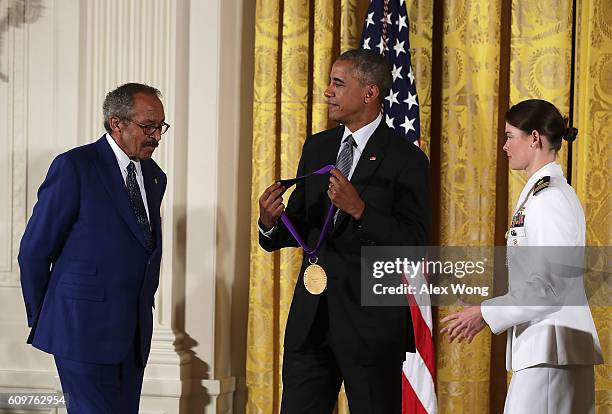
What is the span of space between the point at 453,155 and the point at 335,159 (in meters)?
1.73

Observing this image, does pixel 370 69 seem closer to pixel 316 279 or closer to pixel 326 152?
pixel 326 152

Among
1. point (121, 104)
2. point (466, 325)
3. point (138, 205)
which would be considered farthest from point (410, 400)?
point (121, 104)

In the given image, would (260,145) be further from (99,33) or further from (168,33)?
(99,33)

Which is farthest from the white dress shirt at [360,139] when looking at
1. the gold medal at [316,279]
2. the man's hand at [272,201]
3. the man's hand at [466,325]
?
the man's hand at [466,325]

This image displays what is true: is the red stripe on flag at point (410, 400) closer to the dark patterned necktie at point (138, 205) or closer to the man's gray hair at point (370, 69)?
the dark patterned necktie at point (138, 205)

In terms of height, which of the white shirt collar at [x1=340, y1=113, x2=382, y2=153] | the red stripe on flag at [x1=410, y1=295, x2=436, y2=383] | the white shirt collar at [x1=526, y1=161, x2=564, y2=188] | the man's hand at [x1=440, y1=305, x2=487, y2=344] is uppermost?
the white shirt collar at [x1=340, y1=113, x2=382, y2=153]

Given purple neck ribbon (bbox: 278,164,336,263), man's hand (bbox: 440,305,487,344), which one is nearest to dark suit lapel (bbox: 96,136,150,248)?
purple neck ribbon (bbox: 278,164,336,263)

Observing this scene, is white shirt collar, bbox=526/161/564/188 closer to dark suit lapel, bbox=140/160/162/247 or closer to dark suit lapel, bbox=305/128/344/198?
dark suit lapel, bbox=305/128/344/198

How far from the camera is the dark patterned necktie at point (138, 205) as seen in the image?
357 cm

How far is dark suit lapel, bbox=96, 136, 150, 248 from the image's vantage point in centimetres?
348

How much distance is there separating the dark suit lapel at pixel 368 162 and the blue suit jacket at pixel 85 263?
89 centimetres

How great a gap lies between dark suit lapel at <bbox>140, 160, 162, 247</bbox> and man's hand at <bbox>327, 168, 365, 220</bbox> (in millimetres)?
988

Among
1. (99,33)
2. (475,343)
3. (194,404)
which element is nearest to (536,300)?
(475,343)

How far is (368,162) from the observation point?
10.6ft
